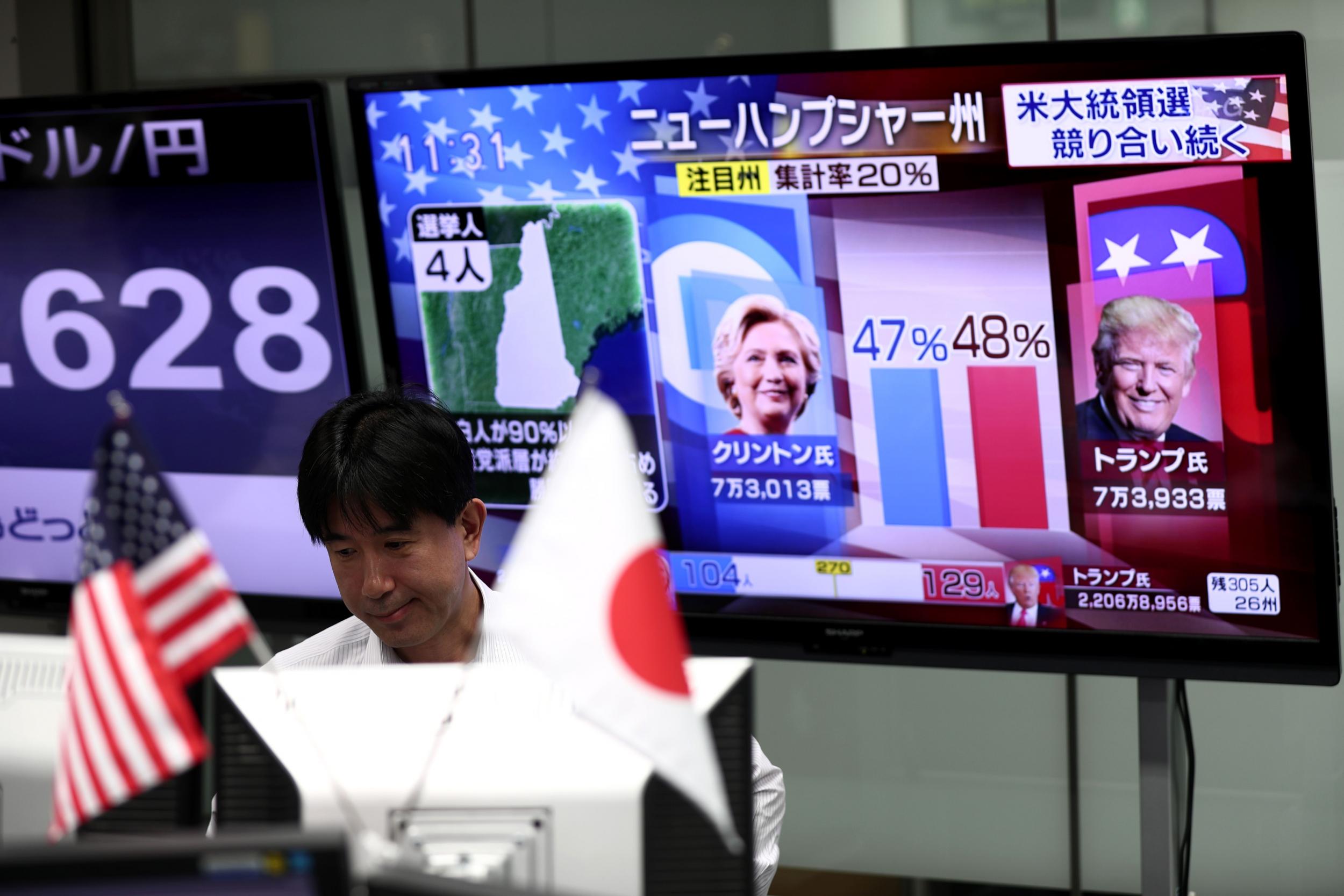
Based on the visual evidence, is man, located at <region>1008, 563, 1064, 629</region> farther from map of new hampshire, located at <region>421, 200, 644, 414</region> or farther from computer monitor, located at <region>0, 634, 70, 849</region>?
computer monitor, located at <region>0, 634, 70, 849</region>

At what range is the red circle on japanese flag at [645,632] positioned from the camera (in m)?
1.09

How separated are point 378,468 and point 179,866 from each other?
0.92 m

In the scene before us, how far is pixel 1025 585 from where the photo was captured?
2.50 meters

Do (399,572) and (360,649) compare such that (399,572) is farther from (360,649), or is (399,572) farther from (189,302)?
(189,302)

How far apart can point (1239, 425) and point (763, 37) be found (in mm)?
1463

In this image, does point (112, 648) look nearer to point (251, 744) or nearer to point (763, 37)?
point (251, 744)

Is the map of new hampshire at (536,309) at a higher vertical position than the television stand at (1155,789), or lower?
higher

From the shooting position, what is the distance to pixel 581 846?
115 cm

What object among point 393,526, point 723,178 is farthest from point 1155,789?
point 393,526

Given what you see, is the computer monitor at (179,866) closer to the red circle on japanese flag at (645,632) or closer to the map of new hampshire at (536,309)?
the red circle on japanese flag at (645,632)

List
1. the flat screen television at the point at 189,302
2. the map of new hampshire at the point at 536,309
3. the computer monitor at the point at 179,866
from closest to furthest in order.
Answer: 1. the computer monitor at the point at 179,866
2. the map of new hampshire at the point at 536,309
3. the flat screen television at the point at 189,302

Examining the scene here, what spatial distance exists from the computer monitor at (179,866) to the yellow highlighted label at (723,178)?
1796mm

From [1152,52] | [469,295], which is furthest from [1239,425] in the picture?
[469,295]

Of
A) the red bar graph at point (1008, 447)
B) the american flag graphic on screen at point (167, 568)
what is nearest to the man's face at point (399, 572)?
the american flag graphic on screen at point (167, 568)
